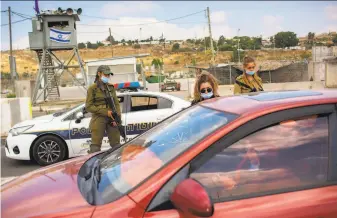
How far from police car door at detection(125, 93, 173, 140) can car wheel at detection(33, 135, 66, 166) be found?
1.38 m

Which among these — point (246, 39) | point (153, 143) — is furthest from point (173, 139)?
point (246, 39)

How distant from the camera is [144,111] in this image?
759 cm

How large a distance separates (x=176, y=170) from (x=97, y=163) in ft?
3.22

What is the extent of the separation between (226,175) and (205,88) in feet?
8.30

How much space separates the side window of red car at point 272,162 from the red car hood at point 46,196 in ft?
2.47

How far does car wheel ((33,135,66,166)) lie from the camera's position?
730 centimetres

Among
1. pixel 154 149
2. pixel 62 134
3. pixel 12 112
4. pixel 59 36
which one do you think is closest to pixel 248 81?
pixel 154 149

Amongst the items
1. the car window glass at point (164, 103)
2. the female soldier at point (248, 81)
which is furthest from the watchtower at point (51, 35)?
the female soldier at point (248, 81)

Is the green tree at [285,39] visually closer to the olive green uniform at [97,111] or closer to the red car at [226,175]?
the olive green uniform at [97,111]

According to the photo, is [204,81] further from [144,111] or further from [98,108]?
[144,111]

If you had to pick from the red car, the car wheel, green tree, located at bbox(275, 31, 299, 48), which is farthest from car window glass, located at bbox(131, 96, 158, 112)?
green tree, located at bbox(275, 31, 299, 48)

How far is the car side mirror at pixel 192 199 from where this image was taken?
6.50 feet

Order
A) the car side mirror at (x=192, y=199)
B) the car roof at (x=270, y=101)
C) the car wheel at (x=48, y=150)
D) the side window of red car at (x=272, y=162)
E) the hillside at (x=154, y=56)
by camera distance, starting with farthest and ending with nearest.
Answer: the hillside at (x=154, y=56)
the car wheel at (x=48, y=150)
the car roof at (x=270, y=101)
the side window of red car at (x=272, y=162)
the car side mirror at (x=192, y=199)

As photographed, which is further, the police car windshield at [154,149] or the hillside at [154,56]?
the hillside at [154,56]
